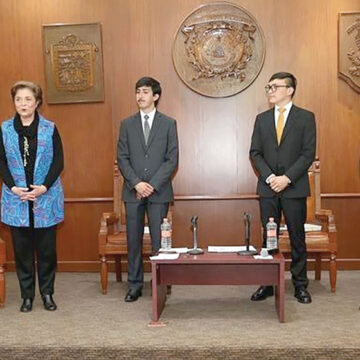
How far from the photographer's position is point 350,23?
4598 mm

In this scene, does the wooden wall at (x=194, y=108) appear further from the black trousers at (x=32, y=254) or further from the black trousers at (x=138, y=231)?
the black trousers at (x=32, y=254)

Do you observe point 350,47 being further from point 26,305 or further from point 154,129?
point 26,305

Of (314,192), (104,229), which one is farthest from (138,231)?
(314,192)

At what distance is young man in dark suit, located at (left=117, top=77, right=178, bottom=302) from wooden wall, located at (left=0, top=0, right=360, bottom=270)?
929 millimetres

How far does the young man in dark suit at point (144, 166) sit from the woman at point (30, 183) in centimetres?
54

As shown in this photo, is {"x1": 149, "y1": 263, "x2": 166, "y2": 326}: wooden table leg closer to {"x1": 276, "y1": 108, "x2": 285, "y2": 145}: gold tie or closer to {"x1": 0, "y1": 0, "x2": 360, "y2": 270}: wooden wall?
{"x1": 276, "y1": 108, "x2": 285, "y2": 145}: gold tie

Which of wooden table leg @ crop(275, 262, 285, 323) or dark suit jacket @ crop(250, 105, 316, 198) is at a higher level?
dark suit jacket @ crop(250, 105, 316, 198)

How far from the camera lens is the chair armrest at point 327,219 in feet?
13.2

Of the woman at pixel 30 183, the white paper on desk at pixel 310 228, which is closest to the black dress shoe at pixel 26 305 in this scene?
the woman at pixel 30 183

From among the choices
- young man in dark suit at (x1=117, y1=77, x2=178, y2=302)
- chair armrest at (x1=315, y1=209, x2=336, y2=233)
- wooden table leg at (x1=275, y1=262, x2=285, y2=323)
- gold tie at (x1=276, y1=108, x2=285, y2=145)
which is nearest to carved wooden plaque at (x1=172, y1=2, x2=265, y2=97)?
young man in dark suit at (x1=117, y1=77, x2=178, y2=302)

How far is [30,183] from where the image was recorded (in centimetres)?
348

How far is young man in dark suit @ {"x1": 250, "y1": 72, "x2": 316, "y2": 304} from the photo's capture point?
11.9 feet

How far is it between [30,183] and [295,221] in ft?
6.03

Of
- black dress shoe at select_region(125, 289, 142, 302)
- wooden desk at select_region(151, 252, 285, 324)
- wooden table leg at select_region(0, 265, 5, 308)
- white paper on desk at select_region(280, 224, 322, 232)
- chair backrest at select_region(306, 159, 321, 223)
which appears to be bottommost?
black dress shoe at select_region(125, 289, 142, 302)
